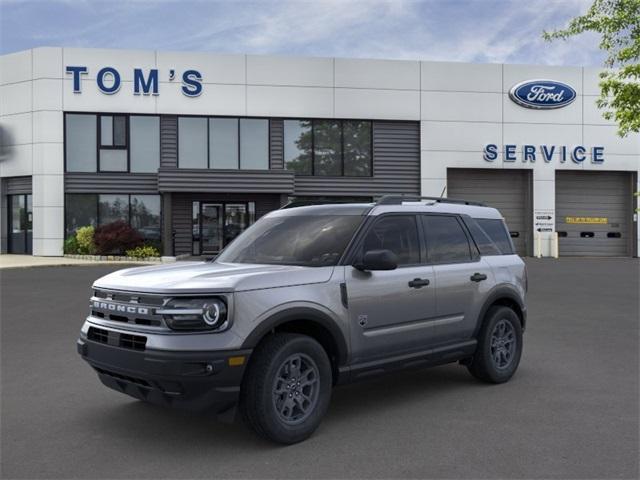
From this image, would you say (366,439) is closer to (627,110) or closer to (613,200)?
(627,110)

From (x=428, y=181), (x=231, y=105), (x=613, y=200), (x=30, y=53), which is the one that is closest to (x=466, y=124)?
(x=428, y=181)

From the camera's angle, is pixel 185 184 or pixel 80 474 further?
pixel 185 184

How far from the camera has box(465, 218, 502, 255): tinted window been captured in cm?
639

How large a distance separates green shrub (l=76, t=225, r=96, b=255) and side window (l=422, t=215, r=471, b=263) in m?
21.5

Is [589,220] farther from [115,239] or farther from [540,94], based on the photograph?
[115,239]

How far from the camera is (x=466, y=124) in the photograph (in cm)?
2842

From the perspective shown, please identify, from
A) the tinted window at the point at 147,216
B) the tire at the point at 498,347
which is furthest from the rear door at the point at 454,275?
the tinted window at the point at 147,216

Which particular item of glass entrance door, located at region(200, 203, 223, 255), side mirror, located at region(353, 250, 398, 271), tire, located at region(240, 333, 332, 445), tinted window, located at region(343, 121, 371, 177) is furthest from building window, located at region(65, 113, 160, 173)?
tire, located at region(240, 333, 332, 445)

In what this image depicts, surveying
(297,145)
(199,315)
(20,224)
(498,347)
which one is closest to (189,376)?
(199,315)

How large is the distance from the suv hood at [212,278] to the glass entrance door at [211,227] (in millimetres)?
22421

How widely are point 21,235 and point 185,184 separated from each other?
814 cm

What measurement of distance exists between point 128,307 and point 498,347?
147 inches

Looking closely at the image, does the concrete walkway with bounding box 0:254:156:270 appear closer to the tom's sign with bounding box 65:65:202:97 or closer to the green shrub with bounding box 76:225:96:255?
the green shrub with bounding box 76:225:96:255

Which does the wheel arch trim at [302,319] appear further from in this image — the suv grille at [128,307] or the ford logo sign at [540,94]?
the ford logo sign at [540,94]
